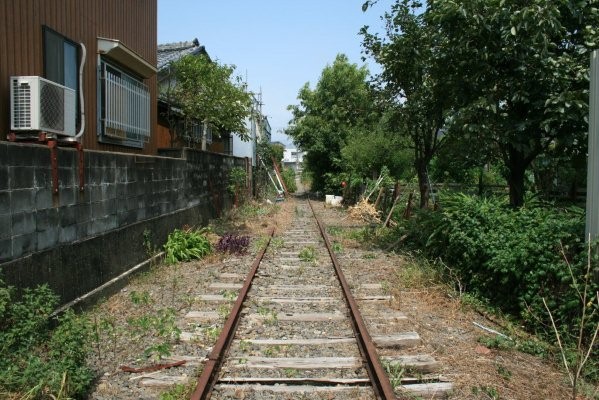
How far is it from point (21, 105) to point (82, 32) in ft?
9.01

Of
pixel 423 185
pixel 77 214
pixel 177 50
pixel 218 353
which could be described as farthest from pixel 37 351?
pixel 177 50

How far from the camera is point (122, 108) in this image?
10477mm

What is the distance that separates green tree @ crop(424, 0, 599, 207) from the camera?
7.18 meters

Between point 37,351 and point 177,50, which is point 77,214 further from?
point 177,50

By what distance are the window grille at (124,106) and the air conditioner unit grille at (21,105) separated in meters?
2.99

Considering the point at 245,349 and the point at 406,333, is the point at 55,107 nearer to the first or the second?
the point at 245,349

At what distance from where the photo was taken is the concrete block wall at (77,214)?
5129mm

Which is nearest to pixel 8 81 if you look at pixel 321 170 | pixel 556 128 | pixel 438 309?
pixel 438 309

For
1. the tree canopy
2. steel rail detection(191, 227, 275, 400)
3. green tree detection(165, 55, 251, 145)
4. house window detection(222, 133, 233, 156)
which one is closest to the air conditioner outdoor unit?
steel rail detection(191, 227, 275, 400)

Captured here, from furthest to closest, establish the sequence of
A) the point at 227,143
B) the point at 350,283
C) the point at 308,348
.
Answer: the point at 227,143 < the point at 350,283 < the point at 308,348

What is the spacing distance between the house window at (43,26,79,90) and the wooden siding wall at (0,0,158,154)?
0.11m

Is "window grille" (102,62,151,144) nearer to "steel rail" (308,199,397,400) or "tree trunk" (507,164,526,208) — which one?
"steel rail" (308,199,397,400)

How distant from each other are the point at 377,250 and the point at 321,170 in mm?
22952

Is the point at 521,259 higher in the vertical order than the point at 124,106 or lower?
lower
